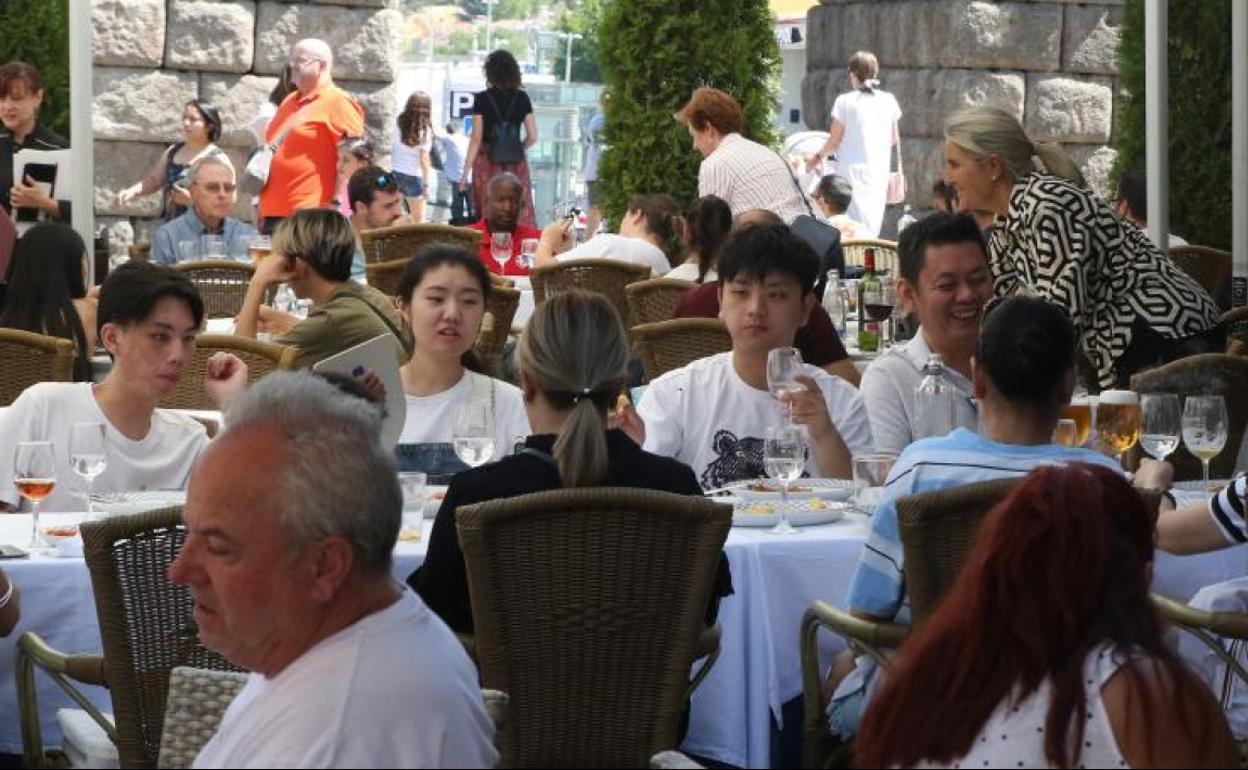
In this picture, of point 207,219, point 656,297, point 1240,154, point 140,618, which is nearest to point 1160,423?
point 140,618

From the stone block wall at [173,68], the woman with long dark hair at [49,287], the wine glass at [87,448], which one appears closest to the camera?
the wine glass at [87,448]

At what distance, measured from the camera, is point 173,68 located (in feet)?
44.0

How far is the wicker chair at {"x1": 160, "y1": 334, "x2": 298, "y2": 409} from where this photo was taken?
237 inches

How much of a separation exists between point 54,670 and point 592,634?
3.12 feet

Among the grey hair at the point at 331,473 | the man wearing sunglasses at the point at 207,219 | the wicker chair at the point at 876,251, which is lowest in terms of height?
the grey hair at the point at 331,473

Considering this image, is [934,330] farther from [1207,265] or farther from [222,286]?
[1207,265]

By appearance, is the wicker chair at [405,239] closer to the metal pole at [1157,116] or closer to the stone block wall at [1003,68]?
the metal pole at [1157,116]

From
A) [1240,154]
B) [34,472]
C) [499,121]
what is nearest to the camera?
[34,472]

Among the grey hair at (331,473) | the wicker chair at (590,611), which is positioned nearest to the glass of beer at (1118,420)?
the wicker chair at (590,611)

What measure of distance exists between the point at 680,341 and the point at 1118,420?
2007 mm

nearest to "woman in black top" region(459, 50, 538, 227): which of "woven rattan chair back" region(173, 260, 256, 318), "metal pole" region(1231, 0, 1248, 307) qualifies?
"woven rattan chair back" region(173, 260, 256, 318)

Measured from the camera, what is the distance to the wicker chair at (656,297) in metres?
8.58

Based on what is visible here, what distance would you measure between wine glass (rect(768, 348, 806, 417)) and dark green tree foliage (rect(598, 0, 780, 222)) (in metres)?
7.66

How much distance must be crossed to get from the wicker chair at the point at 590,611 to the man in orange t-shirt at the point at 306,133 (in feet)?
28.8
